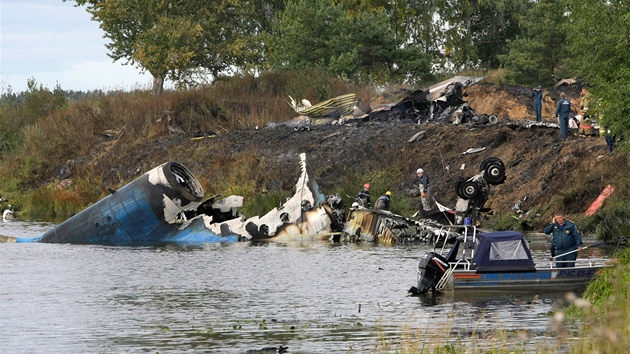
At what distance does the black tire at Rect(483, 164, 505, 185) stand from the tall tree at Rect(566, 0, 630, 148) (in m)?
6.81

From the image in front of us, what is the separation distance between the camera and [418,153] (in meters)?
53.2

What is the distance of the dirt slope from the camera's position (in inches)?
1783

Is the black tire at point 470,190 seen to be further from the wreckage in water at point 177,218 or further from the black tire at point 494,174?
the wreckage in water at point 177,218

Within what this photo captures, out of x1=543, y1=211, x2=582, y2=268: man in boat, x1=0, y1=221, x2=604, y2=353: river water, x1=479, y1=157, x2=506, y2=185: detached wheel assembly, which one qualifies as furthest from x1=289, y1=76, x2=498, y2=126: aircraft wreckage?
x1=543, y1=211, x2=582, y2=268: man in boat

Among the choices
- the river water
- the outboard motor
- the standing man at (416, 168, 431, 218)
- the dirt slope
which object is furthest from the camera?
the dirt slope

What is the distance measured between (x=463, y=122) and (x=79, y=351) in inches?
1588

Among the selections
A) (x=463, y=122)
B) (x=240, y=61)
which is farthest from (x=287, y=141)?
(x=240, y=61)

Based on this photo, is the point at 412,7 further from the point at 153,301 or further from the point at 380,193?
the point at 153,301

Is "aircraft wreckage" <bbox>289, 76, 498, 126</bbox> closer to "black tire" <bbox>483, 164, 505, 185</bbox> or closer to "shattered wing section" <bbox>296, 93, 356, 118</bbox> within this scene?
"shattered wing section" <bbox>296, 93, 356, 118</bbox>

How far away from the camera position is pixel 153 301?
2639 centimetres

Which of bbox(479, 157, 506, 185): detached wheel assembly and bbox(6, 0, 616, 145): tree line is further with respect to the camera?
bbox(6, 0, 616, 145): tree line

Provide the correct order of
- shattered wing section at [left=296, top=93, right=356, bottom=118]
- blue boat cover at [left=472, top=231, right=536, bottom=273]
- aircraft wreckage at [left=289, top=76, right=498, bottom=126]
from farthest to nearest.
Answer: shattered wing section at [left=296, top=93, right=356, bottom=118], aircraft wreckage at [left=289, top=76, right=498, bottom=126], blue boat cover at [left=472, top=231, right=536, bottom=273]

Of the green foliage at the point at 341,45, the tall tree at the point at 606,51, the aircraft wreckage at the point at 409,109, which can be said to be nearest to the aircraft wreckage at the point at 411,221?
the tall tree at the point at 606,51

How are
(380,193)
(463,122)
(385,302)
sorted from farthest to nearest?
(463,122) → (380,193) → (385,302)
